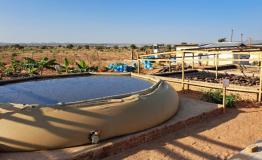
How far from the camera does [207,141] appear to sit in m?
6.68

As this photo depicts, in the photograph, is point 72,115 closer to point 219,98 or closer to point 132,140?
point 132,140

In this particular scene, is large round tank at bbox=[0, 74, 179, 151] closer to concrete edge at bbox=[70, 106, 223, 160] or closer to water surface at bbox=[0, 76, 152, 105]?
water surface at bbox=[0, 76, 152, 105]

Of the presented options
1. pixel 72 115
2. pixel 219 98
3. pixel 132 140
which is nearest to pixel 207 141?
pixel 132 140

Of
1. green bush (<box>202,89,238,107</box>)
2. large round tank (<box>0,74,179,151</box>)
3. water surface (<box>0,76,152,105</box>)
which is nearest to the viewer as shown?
large round tank (<box>0,74,179,151</box>)

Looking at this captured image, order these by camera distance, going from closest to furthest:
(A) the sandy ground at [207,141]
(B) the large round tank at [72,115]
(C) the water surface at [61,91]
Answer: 1. (B) the large round tank at [72,115]
2. (A) the sandy ground at [207,141]
3. (C) the water surface at [61,91]

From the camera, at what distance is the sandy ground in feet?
19.3

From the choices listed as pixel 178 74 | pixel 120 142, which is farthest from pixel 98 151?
pixel 178 74

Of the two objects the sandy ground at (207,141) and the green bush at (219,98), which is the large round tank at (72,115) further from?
the green bush at (219,98)

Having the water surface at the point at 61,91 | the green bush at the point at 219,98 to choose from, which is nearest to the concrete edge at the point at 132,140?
the water surface at the point at 61,91

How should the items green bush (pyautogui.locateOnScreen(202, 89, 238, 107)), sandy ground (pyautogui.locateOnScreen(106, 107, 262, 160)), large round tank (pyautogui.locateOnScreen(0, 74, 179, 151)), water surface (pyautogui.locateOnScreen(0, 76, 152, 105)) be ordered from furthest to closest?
green bush (pyautogui.locateOnScreen(202, 89, 238, 107)) → water surface (pyautogui.locateOnScreen(0, 76, 152, 105)) → sandy ground (pyautogui.locateOnScreen(106, 107, 262, 160)) → large round tank (pyautogui.locateOnScreen(0, 74, 179, 151))

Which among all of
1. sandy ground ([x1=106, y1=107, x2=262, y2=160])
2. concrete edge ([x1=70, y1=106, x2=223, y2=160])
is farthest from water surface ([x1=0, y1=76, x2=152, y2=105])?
sandy ground ([x1=106, y1=107, x2=262, y2=160])

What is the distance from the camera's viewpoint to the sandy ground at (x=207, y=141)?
588cm

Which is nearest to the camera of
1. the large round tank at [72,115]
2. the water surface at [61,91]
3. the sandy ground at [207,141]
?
the large round tank at [72,115]

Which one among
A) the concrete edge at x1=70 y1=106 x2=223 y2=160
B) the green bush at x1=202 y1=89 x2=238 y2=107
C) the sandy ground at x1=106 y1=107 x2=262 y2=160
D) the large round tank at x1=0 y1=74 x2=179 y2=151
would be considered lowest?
the sandy ground at x1=106 y1=107 x2=262 y2=160
